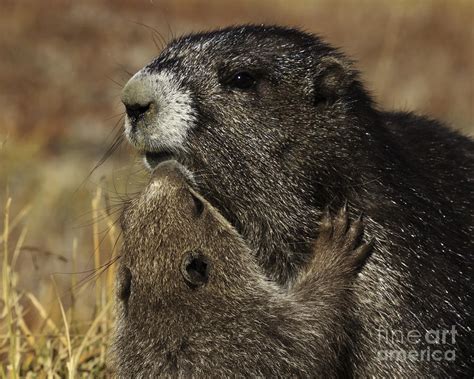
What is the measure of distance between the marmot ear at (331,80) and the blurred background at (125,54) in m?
9.41

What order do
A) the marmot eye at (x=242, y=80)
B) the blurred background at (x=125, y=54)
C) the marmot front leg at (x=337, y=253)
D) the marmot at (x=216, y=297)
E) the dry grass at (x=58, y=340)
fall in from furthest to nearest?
1. the blurred background at (x=125, y=54)
2. the dry grass at (x=58, y=340)
3. the marmot eye at (x=242, y=80)
4. the marmot front leg at (x=337, y=253)
5. the marmot at (x=216, y=297)

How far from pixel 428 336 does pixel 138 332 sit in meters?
1.41

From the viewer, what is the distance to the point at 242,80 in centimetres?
644

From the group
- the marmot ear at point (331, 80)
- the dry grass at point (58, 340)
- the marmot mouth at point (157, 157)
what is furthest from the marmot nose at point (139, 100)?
the dry grass at point (58, 340)

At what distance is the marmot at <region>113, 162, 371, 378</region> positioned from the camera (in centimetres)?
591

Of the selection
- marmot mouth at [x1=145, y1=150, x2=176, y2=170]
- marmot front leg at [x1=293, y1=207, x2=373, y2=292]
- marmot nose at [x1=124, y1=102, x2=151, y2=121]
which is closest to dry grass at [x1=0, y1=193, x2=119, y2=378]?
marmot mouth at [x1=145, y1=150, x2=176, y2=170]

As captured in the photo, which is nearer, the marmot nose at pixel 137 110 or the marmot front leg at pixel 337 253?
the marmot front leg at pixel 337 253

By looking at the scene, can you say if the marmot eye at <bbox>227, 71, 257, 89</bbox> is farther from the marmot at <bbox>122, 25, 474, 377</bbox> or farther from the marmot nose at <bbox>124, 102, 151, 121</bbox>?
the marmot nose at <bbox>124, 102, 151, 121</bbox>

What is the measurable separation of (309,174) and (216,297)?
79 cm

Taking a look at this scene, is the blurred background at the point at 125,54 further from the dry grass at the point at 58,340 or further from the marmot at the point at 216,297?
the marmot at the point at 216,297

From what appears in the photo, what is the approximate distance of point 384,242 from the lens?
624cm

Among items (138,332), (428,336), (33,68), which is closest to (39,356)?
(138,332)

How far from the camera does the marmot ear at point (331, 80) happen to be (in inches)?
257

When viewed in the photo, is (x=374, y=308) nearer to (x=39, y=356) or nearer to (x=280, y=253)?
(x=280, y=253)
